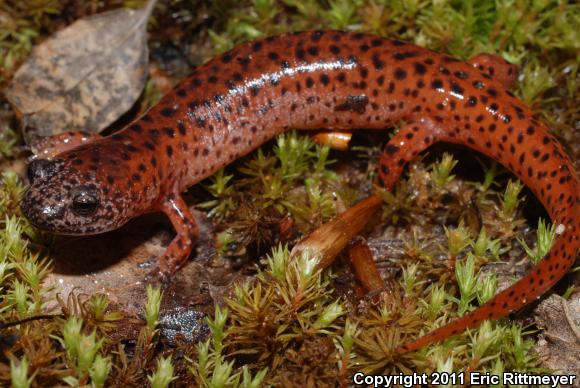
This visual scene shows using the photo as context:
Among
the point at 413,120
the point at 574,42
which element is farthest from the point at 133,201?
the point at 574,42

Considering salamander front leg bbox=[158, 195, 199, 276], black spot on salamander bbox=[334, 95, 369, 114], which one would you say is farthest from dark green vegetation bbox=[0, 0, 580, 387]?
black spot on salamander bbox=[334, 95, 369, 114]

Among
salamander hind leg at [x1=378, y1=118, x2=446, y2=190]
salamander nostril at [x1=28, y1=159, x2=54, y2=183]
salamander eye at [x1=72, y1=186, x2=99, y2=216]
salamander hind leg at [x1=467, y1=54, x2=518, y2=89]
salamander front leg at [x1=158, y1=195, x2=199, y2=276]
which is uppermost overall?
salamander hind leg at [x1=467, y1=54, x2=518, y2=89]

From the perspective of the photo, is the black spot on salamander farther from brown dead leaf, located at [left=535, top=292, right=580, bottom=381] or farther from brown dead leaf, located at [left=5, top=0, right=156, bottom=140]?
brown dead leaf, located at [left=535, top=292, right=580, bottom=381]

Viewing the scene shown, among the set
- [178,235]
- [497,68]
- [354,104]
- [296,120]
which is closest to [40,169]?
[178,235]

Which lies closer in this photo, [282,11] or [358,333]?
[358,333]

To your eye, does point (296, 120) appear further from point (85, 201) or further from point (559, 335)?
point (559, 335)

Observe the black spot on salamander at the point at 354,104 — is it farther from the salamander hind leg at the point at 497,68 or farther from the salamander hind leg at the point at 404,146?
the salamander hind leg at the point at 497,68

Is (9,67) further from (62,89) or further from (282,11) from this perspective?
(282,11)
